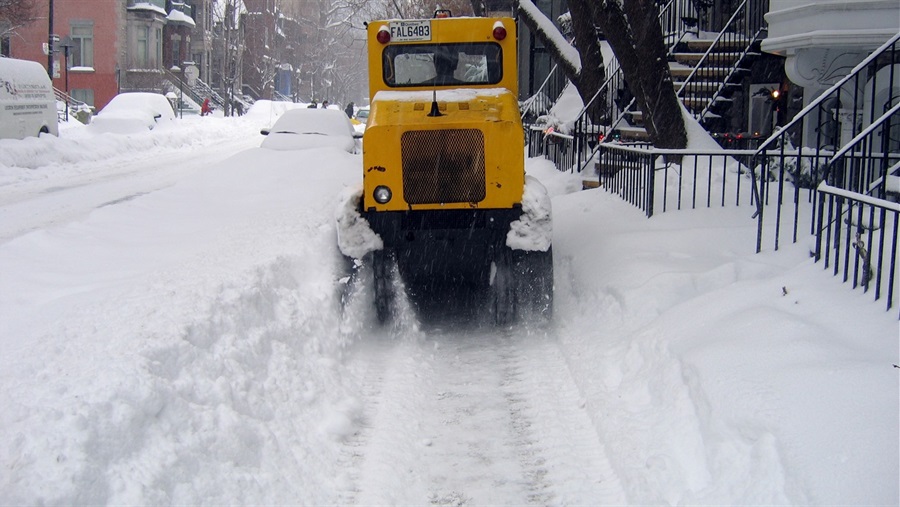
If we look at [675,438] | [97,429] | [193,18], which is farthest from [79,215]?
[193,18]

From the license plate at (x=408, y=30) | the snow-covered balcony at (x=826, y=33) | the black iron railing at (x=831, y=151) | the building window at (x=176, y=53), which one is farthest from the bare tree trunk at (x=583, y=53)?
the building window at (x=176, y=53)

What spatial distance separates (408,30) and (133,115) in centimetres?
2381

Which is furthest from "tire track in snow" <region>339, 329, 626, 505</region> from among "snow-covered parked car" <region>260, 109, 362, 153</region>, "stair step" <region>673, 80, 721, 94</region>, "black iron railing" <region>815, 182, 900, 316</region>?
"snow-covered parked car" <region>260, 109, 362, 153</region>

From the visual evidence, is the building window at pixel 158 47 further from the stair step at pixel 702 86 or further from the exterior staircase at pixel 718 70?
the stair step at pixel 702 86

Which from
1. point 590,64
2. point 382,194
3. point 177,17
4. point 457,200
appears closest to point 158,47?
point 177,17

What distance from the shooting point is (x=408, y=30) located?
9.07 m

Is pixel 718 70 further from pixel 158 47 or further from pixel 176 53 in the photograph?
pixel 176 53

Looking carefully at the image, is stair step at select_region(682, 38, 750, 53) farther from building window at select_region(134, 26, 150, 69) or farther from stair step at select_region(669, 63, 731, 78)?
building window at select_region(134, 26, 150, 69)

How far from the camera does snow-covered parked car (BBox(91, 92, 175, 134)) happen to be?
29250 mm

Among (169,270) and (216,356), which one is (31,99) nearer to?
(169,270)

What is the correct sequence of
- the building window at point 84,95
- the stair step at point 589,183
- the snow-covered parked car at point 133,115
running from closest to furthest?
the stair step at point 589,183 → the snow-covered parked car at point 133,115 → the building window at point 84,95

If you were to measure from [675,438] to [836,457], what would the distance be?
1.16 m

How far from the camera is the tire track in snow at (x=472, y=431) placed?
193 inches

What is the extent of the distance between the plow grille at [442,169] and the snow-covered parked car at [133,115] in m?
24.0
